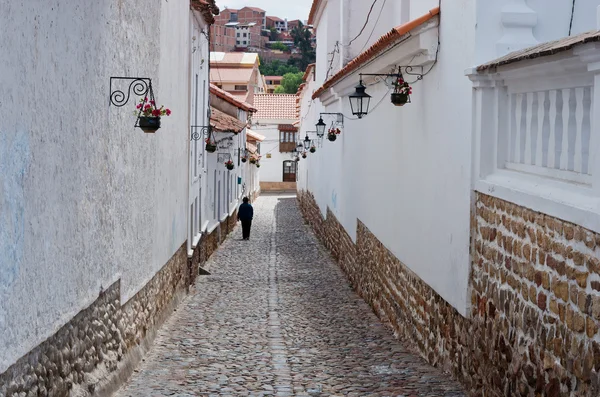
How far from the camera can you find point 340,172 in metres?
20.6

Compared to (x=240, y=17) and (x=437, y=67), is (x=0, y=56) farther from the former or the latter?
(x=240, y=17)

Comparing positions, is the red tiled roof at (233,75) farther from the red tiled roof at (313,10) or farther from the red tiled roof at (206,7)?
the red tiled roof at (206,7)

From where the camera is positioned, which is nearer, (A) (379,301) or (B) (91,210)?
→ (B) (91,210)

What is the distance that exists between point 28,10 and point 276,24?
573 ft

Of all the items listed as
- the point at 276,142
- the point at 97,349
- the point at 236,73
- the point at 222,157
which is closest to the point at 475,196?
the point at 97,349

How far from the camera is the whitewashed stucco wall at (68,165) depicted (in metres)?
4.95

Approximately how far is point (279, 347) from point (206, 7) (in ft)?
27.2

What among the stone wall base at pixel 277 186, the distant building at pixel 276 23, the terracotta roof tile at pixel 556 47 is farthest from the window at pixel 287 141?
the distant building at pixel 276 23

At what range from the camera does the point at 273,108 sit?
61219 millimetres

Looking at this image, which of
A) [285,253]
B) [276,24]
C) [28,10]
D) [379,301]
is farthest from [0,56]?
[276,24]

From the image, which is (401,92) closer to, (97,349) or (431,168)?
(431,168)

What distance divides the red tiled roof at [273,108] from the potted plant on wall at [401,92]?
50.4 m

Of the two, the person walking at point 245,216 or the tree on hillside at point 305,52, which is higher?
the tree on hillside at point 305,52

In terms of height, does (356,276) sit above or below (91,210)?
below
